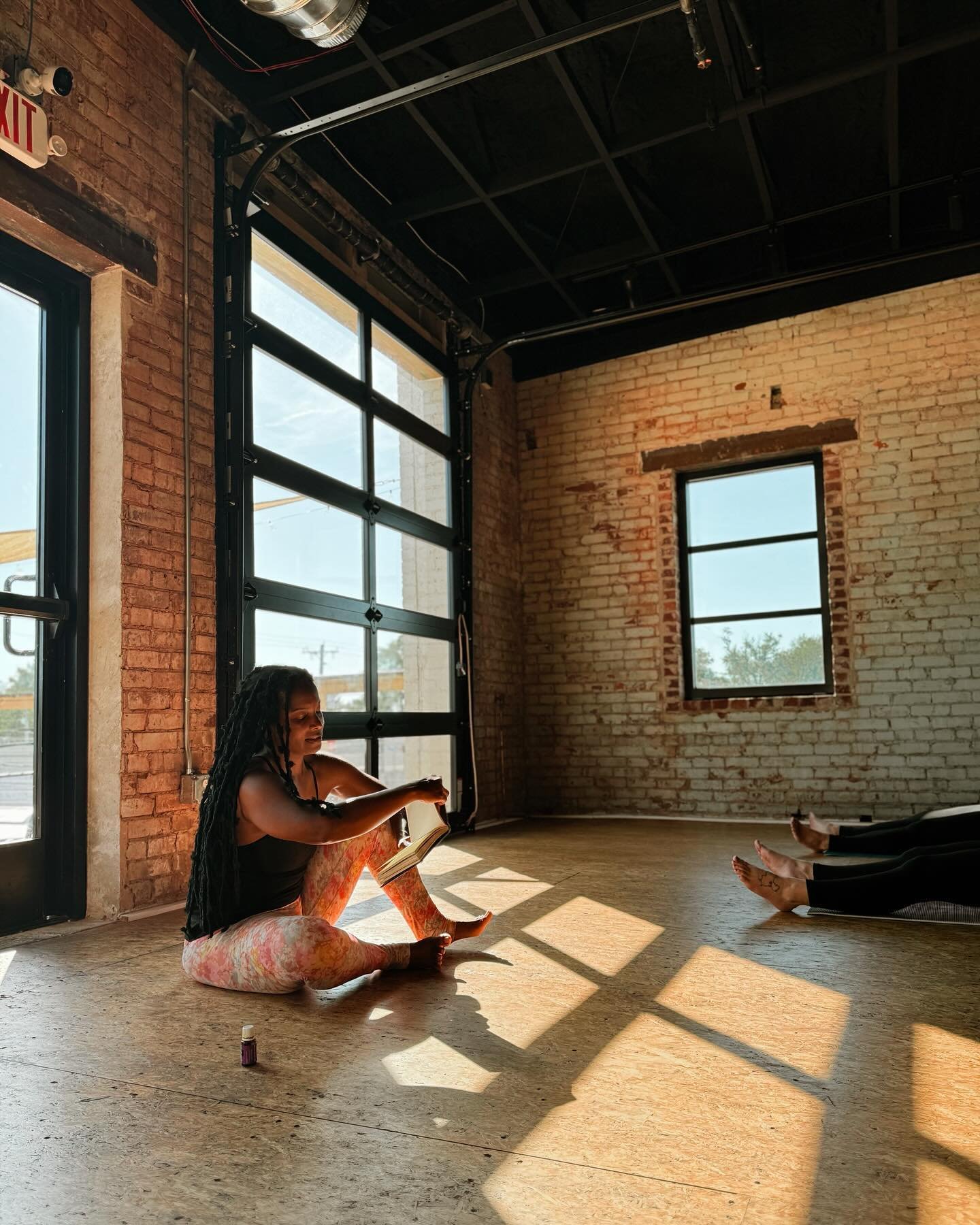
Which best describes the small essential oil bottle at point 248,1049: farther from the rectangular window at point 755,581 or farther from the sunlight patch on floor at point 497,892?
the rectangular window at point 755,581

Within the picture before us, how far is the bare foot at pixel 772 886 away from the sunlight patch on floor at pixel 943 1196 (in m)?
2.07

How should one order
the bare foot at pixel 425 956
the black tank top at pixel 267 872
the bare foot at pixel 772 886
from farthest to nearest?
the bare foot at pixel 772 886
the bare foot at pixel 425 956
the black tank top at pixel 267 872

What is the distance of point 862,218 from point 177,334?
4.88 m

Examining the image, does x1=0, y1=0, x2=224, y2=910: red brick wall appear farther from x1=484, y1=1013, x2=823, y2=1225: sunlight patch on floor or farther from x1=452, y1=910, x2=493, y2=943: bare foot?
x1=484, y1=1013, x2=823, y2=1225: sunlight patch on floor

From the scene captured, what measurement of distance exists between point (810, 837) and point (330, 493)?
329 centimetres

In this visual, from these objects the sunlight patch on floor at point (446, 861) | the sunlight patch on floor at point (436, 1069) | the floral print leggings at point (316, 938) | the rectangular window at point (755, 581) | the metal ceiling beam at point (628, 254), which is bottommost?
the sunlight patch on floor at point (446, 861)

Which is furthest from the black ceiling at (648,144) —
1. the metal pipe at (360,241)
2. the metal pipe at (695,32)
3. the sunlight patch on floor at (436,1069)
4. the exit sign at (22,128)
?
the sunlight patch on floor at (436,1069)

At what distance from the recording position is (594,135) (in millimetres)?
5359

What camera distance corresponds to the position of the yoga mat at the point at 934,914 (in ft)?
11.3

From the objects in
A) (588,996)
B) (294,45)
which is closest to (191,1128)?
(588,996)

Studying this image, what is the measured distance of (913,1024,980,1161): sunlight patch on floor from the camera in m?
1.65

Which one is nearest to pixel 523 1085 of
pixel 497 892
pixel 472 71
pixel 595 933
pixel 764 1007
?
pixel 764 1007

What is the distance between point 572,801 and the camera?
25.5 ft

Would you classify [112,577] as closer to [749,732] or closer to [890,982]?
[890,982]
